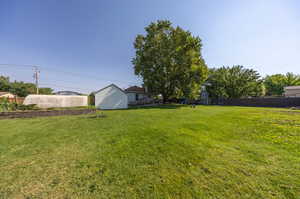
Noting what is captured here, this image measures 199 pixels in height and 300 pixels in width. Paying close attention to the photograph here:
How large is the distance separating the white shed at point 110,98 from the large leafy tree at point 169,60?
4457mm

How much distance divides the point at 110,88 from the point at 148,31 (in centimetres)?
1085

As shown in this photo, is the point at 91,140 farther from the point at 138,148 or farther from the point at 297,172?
the point at 297,172

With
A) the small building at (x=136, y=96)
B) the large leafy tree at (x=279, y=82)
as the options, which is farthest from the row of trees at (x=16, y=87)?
the large leafy tree at (x=279, y=82)

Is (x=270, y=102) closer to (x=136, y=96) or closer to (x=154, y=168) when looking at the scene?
(x=136, y=96)

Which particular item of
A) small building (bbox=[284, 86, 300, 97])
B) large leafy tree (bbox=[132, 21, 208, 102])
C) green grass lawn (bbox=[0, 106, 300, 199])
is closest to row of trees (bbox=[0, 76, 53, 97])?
large leafy tree (bbox=[132, 21, 208, 102])

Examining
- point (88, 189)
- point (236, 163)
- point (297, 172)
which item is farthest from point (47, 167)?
point (297, 172)

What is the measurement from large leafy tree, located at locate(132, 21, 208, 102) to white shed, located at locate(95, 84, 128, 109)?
14.6 feet

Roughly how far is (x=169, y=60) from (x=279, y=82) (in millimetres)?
36317

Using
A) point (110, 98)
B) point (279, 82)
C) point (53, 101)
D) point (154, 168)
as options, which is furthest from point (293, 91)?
point (53, 101)

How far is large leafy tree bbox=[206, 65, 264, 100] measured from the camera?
926 inches

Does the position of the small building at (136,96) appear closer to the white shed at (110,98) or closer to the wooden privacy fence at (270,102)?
the white shed at (110,98)

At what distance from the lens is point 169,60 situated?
1645cm

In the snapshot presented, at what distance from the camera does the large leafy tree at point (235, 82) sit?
23531 millimetres

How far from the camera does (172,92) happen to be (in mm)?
18828
